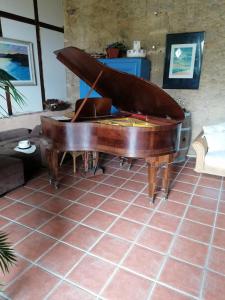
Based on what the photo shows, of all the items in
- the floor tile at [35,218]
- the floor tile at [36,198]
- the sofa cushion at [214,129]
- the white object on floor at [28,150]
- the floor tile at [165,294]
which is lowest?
the floor tile at [165,294]

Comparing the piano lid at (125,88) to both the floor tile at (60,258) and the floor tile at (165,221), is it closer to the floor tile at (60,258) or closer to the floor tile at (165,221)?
the floor tile at (165,221)

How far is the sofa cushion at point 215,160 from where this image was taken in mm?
3219

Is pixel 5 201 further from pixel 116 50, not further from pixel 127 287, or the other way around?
pixel 116 50

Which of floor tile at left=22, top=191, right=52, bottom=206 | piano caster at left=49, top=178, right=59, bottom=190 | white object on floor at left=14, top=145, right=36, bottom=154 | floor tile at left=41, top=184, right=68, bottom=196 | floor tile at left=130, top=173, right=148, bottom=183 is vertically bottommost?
floor tile at left=130, top=173, right=148, bottom=183

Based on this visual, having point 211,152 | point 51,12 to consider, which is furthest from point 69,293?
point 51,12

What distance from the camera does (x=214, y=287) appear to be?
1.64m

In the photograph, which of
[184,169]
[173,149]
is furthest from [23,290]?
[184,169]

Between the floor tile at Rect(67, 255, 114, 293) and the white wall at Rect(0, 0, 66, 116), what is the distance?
337 centimetres

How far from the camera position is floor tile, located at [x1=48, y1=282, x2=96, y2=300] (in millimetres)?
1534

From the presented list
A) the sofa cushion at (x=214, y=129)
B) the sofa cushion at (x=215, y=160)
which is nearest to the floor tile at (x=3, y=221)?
the sofa cushion at (x=215, y=160)

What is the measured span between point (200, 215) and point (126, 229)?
2.99 ft

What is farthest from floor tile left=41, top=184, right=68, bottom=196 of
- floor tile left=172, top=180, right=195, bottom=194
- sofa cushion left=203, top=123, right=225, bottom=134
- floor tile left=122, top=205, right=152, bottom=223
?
sofa cushion left=203, top=123, right=225, bottom=134

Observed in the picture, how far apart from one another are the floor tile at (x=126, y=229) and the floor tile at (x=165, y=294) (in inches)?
22.4

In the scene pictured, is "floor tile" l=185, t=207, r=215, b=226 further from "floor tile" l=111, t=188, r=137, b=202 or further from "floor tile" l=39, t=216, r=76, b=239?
"floor tile" l=39, t=216, r=76, b=239
